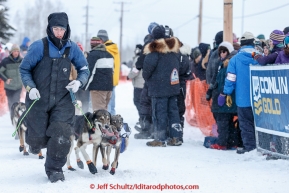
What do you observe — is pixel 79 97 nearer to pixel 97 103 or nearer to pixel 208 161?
pixel 97 103

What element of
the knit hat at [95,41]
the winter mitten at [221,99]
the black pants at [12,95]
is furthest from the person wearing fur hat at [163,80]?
the black pants at [12,95]

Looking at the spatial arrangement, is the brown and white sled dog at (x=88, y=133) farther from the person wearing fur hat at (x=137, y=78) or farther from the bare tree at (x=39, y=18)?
the bare tree at (x=39, y=18)

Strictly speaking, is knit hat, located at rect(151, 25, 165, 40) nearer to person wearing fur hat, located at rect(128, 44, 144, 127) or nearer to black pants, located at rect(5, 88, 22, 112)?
person wearing fur hat, located at rect(128, 44, 144, 127)

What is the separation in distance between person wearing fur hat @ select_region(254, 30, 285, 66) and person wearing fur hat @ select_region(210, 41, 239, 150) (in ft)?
4.28

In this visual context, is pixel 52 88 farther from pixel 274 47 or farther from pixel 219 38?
pixel 219 38

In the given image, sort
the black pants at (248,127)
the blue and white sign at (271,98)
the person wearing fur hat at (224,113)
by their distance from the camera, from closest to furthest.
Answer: the blue and white sign at (271,98), the black pants at (248,127), the person wearing fur hat at (224,113)

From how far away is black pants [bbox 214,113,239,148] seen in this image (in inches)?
353

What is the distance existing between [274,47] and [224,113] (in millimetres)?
1674

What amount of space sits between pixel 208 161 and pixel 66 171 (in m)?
1.98

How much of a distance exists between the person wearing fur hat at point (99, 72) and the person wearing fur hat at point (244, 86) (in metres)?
3.03

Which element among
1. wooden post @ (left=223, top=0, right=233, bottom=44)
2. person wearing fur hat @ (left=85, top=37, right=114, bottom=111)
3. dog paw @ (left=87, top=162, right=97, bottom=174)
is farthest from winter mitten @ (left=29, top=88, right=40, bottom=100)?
wooden post @ (left=223, top=0, right=233, bottom=44)

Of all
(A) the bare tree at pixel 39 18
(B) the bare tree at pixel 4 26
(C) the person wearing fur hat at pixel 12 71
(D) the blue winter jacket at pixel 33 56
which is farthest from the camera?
(A) the bare tree at pixel 39 18

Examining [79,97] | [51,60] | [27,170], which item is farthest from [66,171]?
[79,97]

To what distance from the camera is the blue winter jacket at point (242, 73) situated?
8.31m
